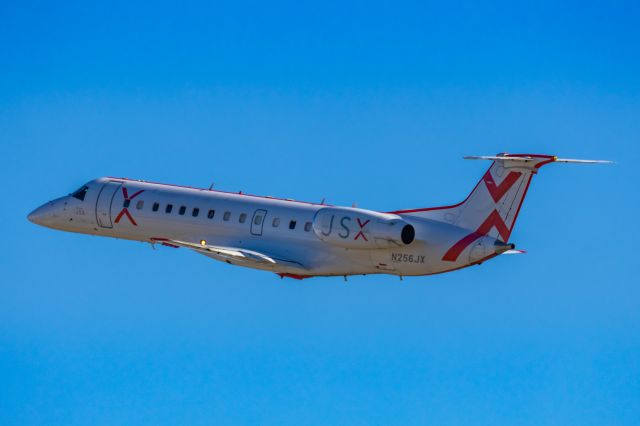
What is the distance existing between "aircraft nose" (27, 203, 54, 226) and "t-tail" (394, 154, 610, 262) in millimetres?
19174

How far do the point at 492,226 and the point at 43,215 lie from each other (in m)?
21.2

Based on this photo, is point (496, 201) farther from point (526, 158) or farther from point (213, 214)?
point (213, 214)

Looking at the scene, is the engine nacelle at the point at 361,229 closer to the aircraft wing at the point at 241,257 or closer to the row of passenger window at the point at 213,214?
the row of passenger window at the point at 213,214

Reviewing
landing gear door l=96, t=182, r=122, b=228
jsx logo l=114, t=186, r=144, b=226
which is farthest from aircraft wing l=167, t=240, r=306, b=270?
landing gear door l=96, t=182, r=122, b=228

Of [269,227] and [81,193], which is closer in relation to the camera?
[269,227]

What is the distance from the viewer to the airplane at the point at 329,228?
53594 millimetres

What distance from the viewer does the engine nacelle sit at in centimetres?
5375

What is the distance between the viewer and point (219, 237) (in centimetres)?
5875

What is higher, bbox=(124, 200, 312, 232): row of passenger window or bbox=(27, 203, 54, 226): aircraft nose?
bbox=(124, 200, 312, 232): row of passenger window

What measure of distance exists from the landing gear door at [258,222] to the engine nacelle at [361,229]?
3090mm

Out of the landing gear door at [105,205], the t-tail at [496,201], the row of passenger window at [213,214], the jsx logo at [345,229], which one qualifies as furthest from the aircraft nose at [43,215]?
the t-tail at [496,201]

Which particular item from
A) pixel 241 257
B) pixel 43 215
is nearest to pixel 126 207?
pixel 43 215

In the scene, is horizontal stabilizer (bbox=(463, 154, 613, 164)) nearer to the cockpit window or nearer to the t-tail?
the t-tail

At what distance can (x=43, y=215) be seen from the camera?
65.1m
